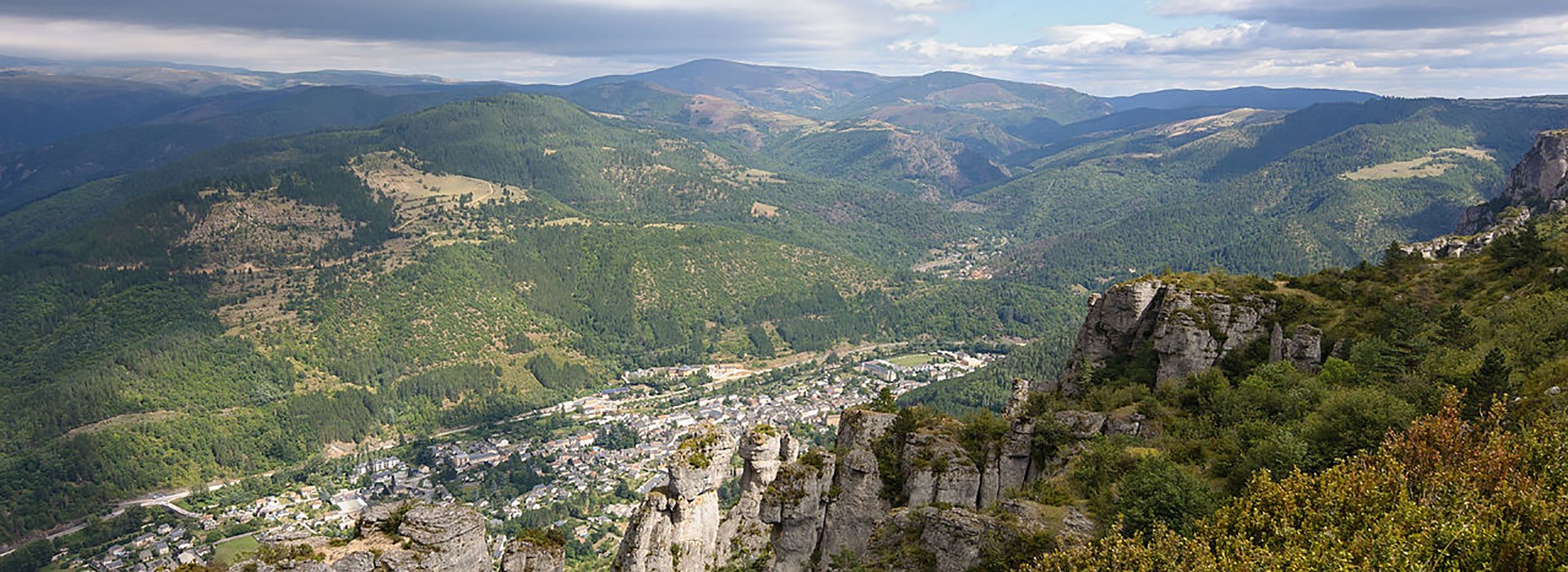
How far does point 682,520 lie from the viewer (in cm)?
3834

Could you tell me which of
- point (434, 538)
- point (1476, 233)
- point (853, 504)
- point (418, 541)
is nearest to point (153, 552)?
point (418, 541)

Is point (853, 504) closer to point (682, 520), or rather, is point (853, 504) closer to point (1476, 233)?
point (682, 520)

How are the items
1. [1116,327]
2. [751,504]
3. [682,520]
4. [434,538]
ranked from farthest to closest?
1. [1116,327]
2. [751,504]
3. [682,520]
4. [434,538]

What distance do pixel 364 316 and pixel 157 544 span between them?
90.4 metres

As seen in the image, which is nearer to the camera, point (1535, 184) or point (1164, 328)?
point (1164, 328)

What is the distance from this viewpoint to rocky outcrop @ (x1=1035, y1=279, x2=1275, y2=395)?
50031 millimetres

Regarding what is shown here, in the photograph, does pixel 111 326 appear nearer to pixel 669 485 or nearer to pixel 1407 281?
pixel 669 485

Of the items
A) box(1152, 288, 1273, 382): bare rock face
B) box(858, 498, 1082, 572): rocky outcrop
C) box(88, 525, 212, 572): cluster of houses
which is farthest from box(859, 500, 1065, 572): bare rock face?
box(88, 525, 212, 572): cluster of houses

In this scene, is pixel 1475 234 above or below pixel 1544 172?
below

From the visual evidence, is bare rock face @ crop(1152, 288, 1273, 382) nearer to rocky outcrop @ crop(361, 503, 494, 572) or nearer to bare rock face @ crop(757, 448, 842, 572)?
bare rock face @ crop(757, 448, 842, 572)

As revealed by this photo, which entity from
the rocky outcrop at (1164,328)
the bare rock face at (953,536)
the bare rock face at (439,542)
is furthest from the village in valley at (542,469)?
the bare rock face at (439,542)

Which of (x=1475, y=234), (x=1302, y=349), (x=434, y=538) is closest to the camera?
(x=434, y=538)

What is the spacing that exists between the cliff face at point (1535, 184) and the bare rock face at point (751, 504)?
355 ft

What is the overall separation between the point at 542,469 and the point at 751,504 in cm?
9212
